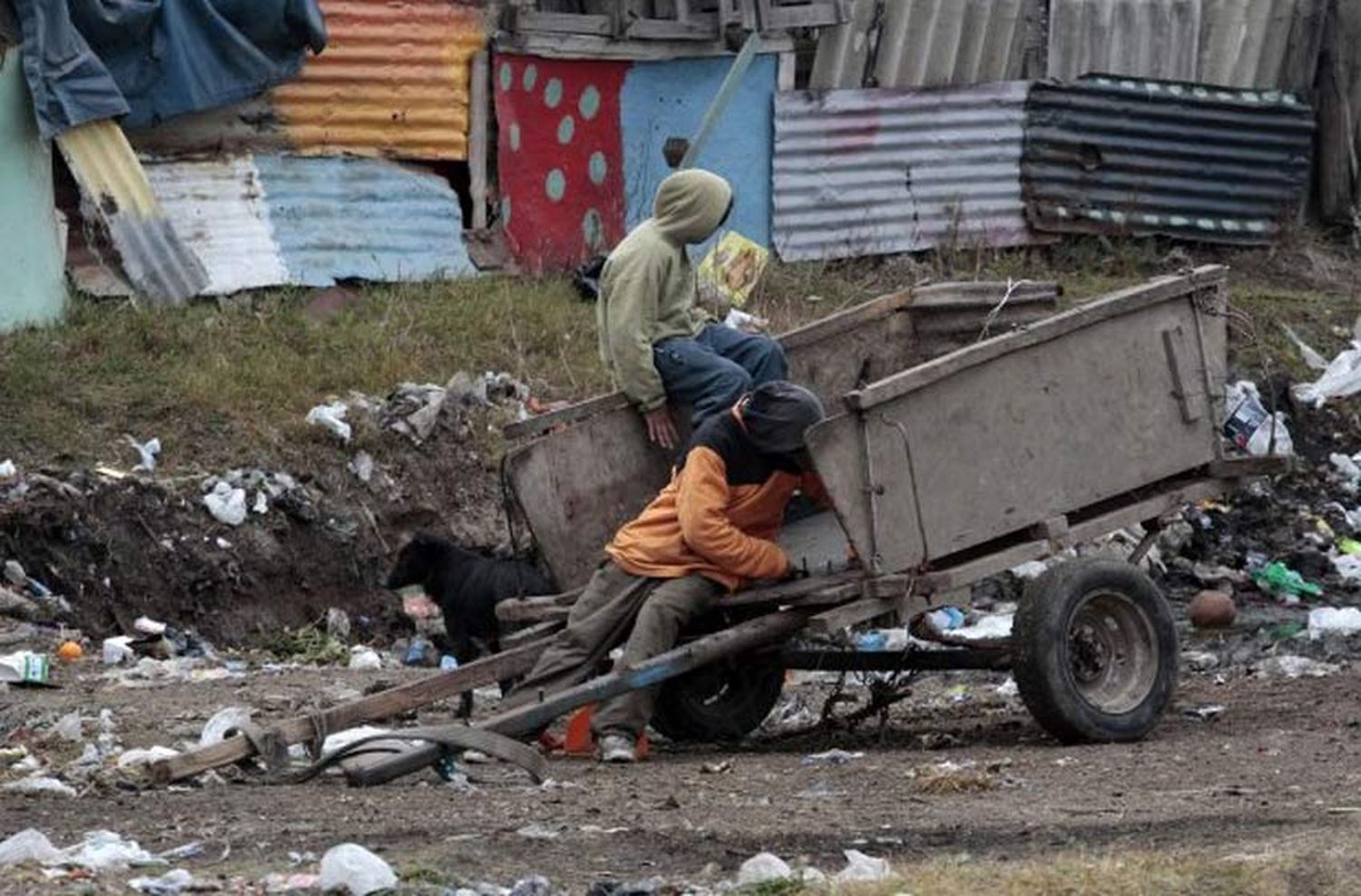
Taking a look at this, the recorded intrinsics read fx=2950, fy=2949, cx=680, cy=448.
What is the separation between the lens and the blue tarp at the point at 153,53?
15.8 metres

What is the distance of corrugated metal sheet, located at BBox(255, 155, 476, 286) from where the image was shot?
16891 mm

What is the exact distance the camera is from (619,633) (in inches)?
399

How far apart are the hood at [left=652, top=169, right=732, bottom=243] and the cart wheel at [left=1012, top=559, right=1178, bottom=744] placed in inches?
76.1

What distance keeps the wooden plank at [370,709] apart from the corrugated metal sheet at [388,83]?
25.0ft

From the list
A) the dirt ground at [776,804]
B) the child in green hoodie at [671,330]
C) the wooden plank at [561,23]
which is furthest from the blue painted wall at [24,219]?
the child in green hoodie at [671,330]

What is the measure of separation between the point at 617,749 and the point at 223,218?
24.6ft

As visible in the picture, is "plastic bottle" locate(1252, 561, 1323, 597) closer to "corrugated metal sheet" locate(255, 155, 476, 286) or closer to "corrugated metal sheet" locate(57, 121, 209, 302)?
"corrugated metal sheet" locate(255, 155, 476, 286)

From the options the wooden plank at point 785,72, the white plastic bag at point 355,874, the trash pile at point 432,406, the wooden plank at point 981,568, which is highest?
the wooden plank at point 785,72

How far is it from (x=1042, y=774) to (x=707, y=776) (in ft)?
3.54

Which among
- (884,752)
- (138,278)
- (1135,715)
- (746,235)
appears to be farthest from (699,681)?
(746,235)

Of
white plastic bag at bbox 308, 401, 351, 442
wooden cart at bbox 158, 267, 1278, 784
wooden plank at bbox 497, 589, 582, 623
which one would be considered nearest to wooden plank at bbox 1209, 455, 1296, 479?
wooden cart at bbox 158, 267, 1278, 784

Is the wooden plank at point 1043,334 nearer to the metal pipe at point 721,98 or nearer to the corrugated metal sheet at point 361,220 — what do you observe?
the corrugated metal sheet at point 361,220

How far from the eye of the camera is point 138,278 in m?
16.1

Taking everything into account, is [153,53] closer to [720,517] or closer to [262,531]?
[262,531]
